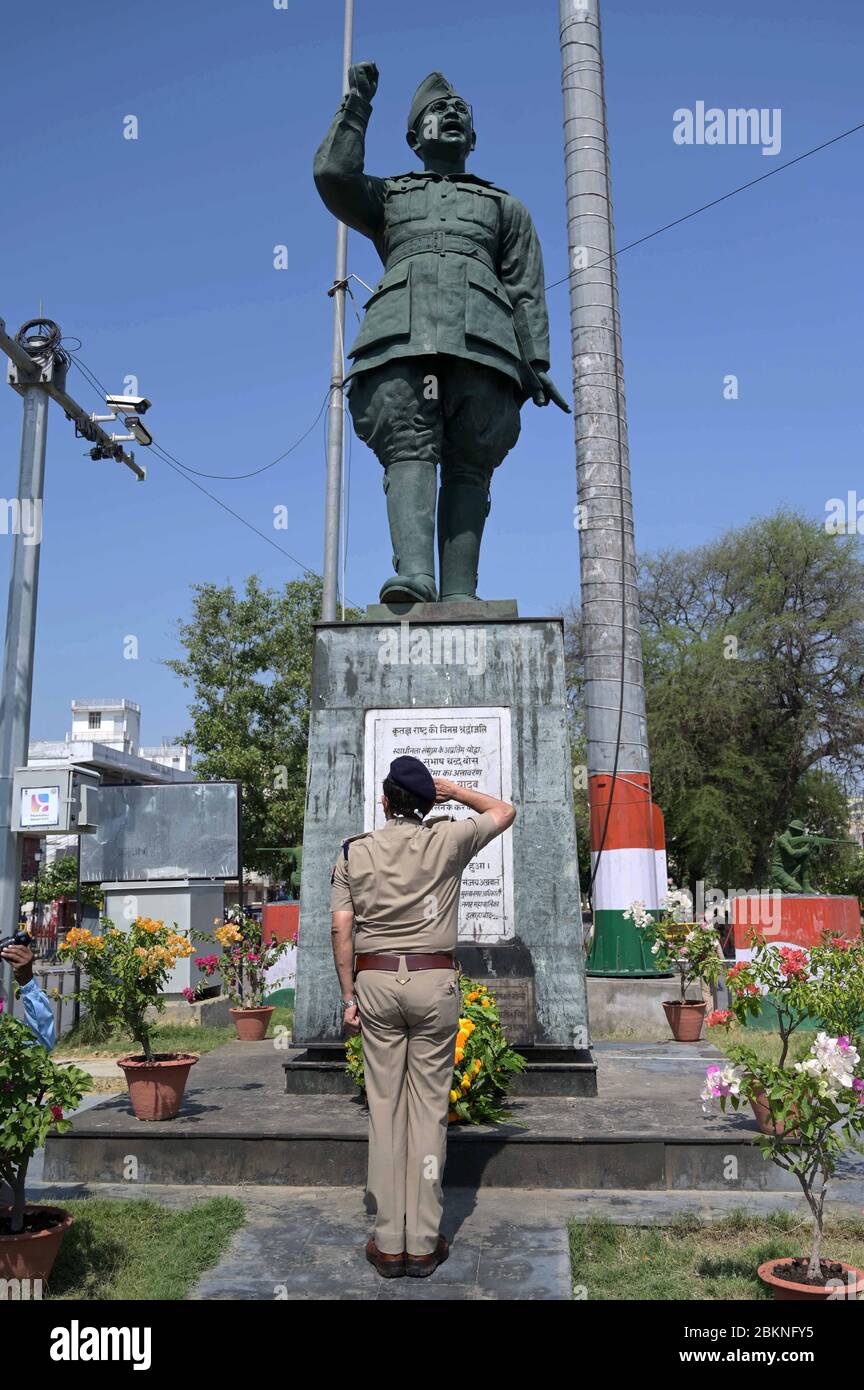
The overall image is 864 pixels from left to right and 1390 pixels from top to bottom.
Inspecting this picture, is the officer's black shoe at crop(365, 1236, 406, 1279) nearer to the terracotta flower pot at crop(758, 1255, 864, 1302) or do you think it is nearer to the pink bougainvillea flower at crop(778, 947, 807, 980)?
the terracotta flower pot at crop(758, 1255, 864, 1302)

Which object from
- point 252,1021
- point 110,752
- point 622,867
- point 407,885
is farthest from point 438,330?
point 110,752

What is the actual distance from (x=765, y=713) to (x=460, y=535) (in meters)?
19.3

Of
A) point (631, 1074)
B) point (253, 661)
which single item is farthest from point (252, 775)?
point (631, 1074)

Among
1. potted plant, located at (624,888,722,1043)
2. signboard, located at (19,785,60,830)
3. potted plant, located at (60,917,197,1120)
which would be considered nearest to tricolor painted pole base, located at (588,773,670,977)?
potted plant, located at (624,888,722,1043)

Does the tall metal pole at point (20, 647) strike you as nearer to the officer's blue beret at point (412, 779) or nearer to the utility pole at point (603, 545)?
the utility pole at point (603, 545)

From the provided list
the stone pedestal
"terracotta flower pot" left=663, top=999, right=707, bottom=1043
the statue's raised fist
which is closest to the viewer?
the stone pedestal

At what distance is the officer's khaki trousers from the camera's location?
354 cm

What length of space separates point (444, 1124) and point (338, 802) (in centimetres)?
238

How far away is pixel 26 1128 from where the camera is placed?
3490mm

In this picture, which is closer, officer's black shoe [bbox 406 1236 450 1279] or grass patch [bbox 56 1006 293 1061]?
officer's black shoe [bbox 406 1236 450 1279]

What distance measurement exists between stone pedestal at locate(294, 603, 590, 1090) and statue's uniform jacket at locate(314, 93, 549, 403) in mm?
1487

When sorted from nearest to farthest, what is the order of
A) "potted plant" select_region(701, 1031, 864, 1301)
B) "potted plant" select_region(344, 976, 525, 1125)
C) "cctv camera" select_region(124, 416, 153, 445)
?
"potted plant" select_region(701, 1031, 864, 1301) < "potted plant" select_region(344, 976, 525, 1125) < "cctv camera" select_region(124, 416, 153, 445)

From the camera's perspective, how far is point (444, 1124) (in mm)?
3629
